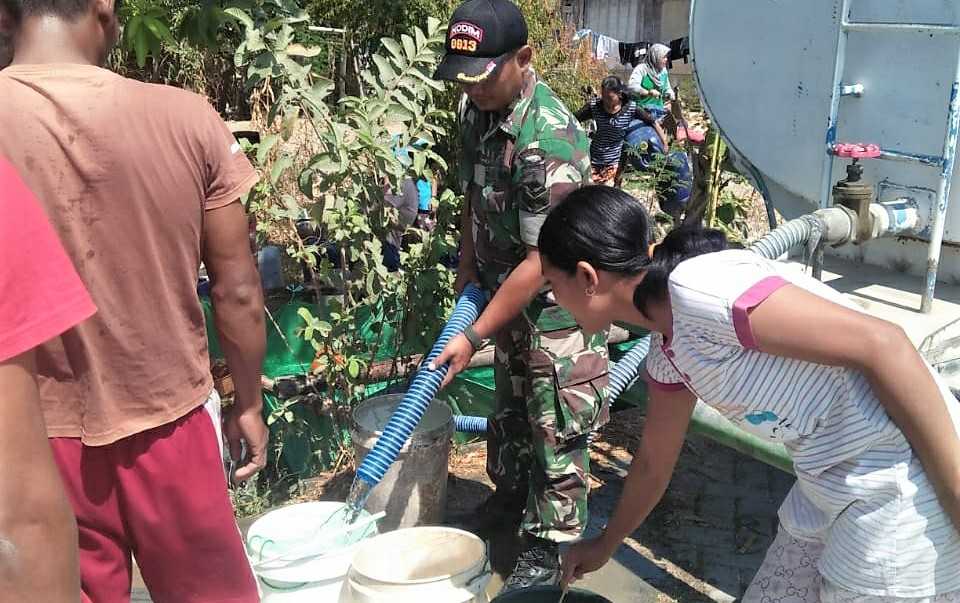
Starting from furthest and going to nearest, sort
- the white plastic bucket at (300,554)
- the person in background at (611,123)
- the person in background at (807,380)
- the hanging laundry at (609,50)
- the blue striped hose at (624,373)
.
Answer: the hanging laundry at (609,50) → the person in background at (611,123) → the blue striped hose at (624,373) → the white plastic bucket at (300,554) → the person in background at (807,380)

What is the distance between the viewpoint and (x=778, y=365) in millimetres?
1704

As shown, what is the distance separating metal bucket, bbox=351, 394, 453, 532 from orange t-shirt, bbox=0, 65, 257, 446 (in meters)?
1.36

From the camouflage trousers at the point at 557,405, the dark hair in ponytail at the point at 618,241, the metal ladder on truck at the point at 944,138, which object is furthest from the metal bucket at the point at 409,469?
the metal ladder on truck at the point at 944,138

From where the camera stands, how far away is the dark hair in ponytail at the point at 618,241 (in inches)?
70.9

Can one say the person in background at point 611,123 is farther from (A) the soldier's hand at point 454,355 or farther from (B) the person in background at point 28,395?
(B) the person in background at point 28,395

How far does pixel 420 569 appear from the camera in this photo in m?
2.54

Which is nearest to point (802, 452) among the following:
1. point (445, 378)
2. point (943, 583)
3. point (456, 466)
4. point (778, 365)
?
point (778, 365)

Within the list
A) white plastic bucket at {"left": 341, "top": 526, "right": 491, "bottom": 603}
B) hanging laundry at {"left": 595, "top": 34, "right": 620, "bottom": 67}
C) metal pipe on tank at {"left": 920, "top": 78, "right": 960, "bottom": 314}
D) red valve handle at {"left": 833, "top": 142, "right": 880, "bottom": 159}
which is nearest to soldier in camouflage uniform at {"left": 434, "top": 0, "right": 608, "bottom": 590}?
white plastic bucket at {"left": 341, "top": 526, "right": 491, "bottom": 603}

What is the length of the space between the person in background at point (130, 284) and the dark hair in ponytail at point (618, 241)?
74cm

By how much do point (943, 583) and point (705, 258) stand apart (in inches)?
32.7

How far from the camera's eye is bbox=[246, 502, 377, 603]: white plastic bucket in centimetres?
236

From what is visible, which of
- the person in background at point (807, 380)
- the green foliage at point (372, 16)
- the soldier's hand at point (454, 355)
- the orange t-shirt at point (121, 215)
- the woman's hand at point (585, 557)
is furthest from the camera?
the green foliage at point (372, 16)

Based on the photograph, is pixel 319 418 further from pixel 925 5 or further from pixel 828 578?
pixel 925 5

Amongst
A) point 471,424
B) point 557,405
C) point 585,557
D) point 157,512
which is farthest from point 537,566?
point 157,512
